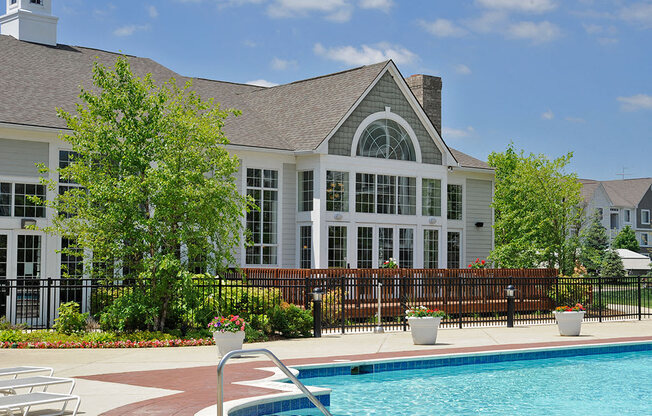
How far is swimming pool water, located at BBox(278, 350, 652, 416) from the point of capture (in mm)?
11766

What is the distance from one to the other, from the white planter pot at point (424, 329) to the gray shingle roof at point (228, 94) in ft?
30.9

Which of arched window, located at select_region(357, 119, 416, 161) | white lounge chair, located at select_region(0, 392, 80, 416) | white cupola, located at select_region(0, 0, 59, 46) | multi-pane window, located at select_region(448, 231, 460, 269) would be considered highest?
white cupola, located at select_region(0, 0, 59, 46)

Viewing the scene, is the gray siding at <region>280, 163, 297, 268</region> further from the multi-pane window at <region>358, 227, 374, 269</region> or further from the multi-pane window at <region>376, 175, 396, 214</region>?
the multi-pane window at <region>376, 175, 396, 214</region>

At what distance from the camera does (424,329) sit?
1747cm

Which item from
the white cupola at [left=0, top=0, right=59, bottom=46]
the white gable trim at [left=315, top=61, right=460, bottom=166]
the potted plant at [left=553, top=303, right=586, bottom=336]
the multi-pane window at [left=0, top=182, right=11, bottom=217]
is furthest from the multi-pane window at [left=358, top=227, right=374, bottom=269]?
the white cupola at [left=0, top=0, right=59, bottom=46]

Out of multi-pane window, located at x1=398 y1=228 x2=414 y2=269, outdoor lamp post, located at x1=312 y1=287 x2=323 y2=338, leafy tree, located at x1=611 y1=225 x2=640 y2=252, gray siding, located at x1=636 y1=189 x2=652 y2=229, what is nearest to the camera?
outdoor lamp post, located at x1=312 y1=287 x2=323 y2=338

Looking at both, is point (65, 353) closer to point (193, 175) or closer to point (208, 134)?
point (193, 175)

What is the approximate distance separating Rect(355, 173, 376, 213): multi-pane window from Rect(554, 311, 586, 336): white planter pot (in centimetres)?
844

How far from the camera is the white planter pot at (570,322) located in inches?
780

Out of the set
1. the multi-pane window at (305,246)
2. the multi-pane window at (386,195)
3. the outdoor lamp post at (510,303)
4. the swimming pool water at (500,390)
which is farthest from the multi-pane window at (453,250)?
the swimming pool water at (500,390)

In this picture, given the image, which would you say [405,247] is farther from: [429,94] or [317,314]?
[317,314]

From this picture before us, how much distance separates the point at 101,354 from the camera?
50.5 ft

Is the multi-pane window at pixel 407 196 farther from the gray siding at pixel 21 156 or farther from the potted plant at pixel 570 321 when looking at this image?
the gray siding at pixel 21 156

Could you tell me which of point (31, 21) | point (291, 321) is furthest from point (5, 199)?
point (31, 21)
